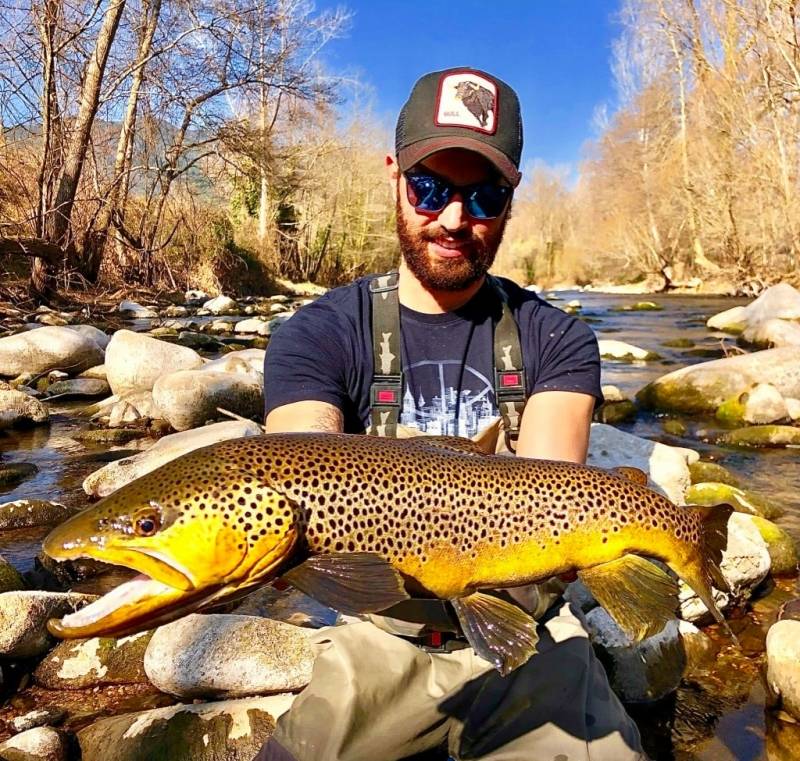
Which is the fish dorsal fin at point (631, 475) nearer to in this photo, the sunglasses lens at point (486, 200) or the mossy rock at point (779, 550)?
the sunglasses lens at point (486, 200)

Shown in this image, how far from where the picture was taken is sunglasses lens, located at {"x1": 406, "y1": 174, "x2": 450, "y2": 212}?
295 cm

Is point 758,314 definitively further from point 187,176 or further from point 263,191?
point 263,191

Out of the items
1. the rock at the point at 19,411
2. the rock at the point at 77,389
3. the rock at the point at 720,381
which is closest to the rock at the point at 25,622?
the rock at the point at 19,411

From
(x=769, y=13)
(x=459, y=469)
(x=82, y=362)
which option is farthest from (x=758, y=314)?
(x=459, y=469)

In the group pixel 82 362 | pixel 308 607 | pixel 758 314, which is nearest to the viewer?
pixel 308 607

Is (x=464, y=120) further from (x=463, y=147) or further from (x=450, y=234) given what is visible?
(x=450, y=234)

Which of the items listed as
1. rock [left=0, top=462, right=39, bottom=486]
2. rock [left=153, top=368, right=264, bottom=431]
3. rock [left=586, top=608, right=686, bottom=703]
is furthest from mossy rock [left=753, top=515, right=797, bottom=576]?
rock [left=0, top=462, right=39, bottom=486]

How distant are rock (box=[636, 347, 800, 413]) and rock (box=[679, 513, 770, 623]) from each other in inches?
204

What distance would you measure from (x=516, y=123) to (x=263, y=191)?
2869cm

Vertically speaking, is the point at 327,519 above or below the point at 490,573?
above

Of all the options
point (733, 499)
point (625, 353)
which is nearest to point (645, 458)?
point (733, 499)

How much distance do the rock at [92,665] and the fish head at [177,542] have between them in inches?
70.2

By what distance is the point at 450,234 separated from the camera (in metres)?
2.97

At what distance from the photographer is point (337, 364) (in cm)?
297
